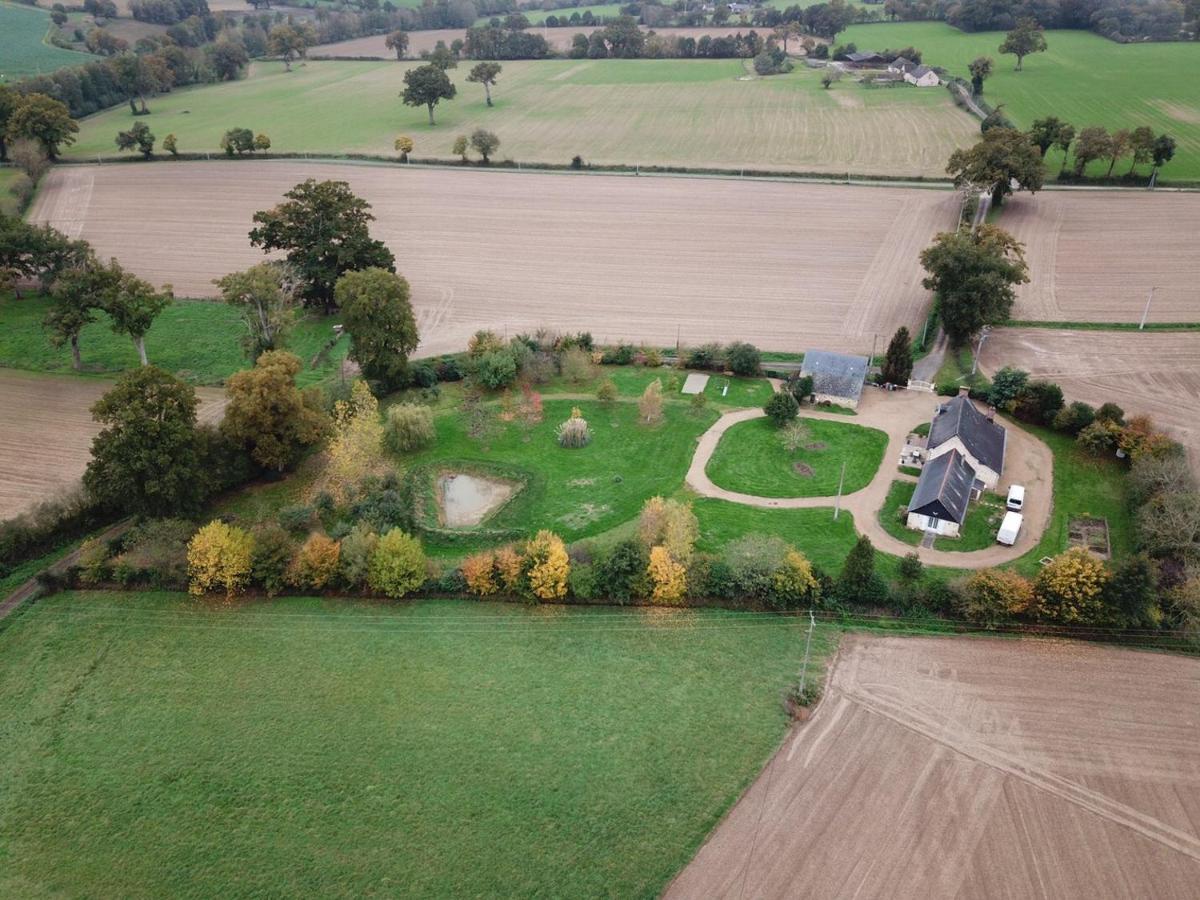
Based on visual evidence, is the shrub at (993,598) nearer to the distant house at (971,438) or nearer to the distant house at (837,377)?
the distant house at (971,438)

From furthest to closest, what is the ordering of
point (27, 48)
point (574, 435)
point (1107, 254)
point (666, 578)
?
point (27, 48)
point (1107, 254)
point (574, 435)
point (666, 578)

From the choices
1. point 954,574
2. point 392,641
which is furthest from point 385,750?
point 954,574

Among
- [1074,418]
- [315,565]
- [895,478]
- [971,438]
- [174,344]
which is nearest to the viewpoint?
[315,565]

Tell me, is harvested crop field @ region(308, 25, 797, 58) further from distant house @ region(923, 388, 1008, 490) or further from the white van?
the white van

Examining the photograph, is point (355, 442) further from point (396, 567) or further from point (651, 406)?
point (651, 406)

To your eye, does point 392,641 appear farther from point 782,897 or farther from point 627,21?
point 627,21

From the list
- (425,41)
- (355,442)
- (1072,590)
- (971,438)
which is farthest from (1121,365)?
(425,41)
